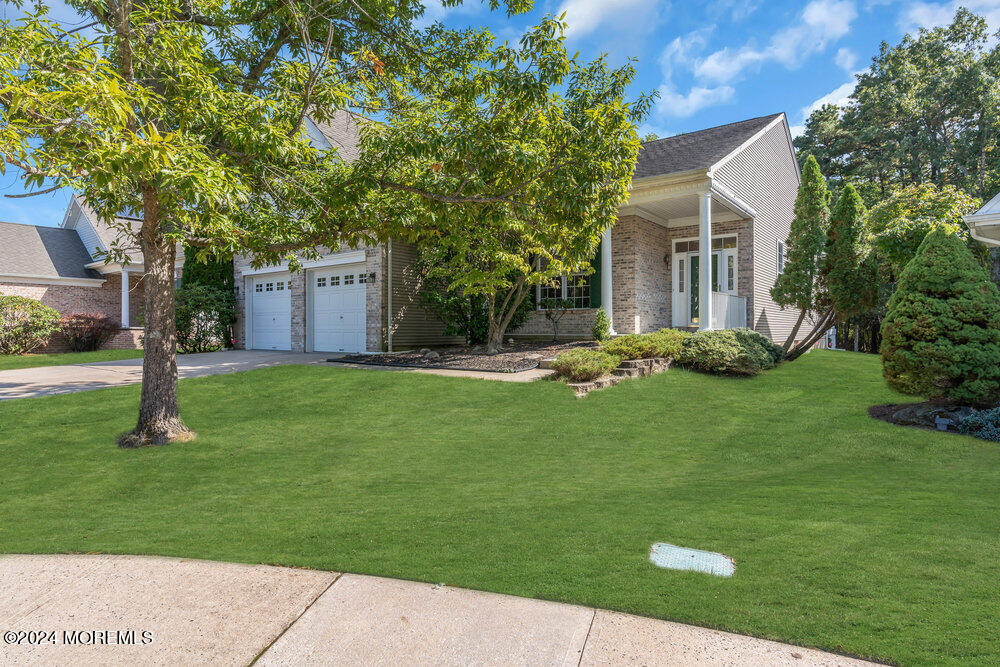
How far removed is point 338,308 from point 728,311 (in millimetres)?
10507

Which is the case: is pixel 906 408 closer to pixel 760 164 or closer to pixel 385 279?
pixel 760 164

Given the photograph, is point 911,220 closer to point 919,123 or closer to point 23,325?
point 919,123

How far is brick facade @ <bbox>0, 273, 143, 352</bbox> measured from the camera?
18.4m

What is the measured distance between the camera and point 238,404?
8242mm

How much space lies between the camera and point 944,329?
23.2 feet

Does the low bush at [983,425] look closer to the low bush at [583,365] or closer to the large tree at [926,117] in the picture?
the low bush at [583,365]

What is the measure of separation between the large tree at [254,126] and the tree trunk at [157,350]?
2 centimetres

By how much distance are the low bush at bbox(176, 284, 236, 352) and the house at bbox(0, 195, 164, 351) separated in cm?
336

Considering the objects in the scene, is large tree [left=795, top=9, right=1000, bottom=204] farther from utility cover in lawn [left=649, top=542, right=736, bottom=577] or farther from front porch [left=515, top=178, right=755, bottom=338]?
utility cover in lawn [left=649, top=542, right=736, bottom=577]

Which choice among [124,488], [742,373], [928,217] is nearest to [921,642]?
[124,488]

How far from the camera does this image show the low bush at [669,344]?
10.1m

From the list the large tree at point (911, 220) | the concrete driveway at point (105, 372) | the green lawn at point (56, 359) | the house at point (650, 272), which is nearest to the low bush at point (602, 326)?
the house at point (650, 272)

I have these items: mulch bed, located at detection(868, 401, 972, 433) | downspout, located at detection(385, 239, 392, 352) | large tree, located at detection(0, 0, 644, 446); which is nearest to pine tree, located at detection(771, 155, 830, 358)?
mulch bed, located at detection(868, 401, 972, 433)

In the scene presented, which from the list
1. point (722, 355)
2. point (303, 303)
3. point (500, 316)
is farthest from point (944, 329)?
point (303, 303)
